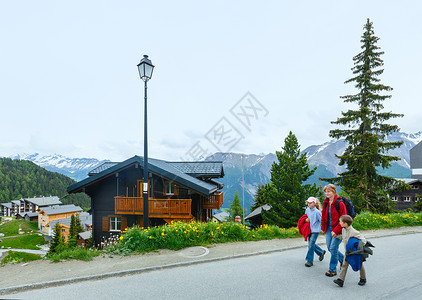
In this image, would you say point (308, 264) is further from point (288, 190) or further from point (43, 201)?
point (43, 201)

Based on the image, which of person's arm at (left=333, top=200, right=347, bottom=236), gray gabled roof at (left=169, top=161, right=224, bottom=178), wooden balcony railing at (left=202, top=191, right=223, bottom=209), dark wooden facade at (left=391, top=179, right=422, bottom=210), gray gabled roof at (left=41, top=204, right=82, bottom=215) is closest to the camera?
person's arm at (left=333, top=200, right=347, bottom=236)

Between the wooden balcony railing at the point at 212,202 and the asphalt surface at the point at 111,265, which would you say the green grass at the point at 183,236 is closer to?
the asphalt surface at the point at 111,265

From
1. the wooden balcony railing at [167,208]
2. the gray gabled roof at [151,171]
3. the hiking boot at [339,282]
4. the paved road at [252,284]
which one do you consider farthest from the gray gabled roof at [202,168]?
the hiking boot at [339,282]

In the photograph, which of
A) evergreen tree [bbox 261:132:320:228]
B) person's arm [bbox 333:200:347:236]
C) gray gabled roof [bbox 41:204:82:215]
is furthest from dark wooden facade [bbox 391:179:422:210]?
gray gabled roof [bbox 41:204:82:215]

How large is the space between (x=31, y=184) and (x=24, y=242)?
105m

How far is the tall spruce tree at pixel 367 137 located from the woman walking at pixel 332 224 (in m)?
12.4

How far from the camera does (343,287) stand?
4.25 metres

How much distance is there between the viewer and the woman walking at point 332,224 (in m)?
4.54

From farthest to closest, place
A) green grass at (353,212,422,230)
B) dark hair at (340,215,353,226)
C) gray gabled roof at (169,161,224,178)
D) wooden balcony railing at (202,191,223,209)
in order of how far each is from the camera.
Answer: gray gabled roof at (169,161,224,178) < wooden balcony railing at (202,191,223,209) < green grass at (353,212,422,230) < dark hair at (340,215,353,226)

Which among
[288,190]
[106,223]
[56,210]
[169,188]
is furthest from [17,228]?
[288,190]

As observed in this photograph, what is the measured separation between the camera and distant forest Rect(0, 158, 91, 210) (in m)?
126

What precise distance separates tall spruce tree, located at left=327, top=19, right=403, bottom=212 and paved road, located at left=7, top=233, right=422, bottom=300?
11.2 m

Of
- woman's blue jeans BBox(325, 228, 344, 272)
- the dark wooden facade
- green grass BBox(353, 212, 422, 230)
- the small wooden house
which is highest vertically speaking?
woman's blue jeans BBox(325, 228, 344, 272)

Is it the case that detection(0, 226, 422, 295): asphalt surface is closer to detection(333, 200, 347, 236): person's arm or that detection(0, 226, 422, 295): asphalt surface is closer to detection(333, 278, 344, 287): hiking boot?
detection(333, 278, 344, 287): hiking boot
